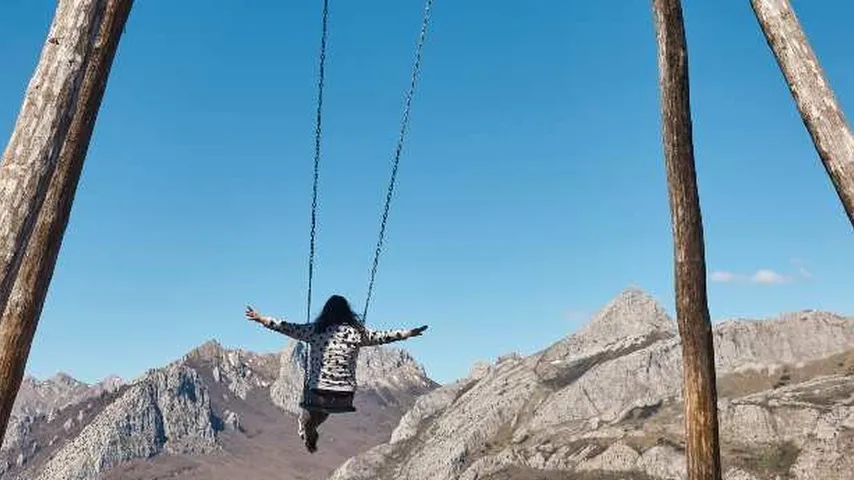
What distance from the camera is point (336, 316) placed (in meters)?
15.9

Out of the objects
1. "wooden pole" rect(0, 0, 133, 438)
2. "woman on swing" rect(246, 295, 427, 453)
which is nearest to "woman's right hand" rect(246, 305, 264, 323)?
"woman on swing" rect(246, 295, 427, 453)

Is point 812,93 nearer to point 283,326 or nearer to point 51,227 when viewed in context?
point 51,227

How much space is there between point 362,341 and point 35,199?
30.6 feet

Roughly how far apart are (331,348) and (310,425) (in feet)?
5.97

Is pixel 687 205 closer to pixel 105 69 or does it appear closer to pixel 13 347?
pixel 105 69

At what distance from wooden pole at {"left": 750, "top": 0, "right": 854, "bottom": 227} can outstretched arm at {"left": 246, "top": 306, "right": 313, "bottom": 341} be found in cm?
908

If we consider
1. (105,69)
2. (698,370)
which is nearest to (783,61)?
(698,370)

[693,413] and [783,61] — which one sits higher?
[783,61]

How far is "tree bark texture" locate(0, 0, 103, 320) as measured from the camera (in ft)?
22.6

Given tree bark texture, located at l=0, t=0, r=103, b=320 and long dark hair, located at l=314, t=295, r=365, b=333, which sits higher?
long dark hair, located at l=314, t=295, r=365, b=333

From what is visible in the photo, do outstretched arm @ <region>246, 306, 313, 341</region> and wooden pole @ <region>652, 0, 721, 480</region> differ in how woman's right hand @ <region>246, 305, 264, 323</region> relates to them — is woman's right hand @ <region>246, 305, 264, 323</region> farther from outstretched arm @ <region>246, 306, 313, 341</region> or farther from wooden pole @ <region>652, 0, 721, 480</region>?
wooden pole @ <region>652, 0, 721, 480</region>

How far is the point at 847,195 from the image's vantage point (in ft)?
31.6

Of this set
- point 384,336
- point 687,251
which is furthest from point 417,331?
point 687,251

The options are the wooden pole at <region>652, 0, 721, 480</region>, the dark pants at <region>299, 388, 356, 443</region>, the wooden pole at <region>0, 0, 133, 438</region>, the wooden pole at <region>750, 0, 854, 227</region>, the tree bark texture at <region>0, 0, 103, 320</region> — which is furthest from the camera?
the dark pants at <region>299, 388, 356, 443</region>
